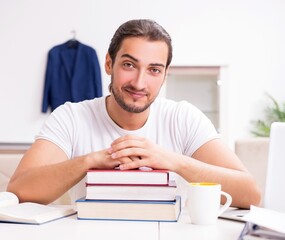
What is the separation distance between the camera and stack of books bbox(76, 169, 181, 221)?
1.19 meters

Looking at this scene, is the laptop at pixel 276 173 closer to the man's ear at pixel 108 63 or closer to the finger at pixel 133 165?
the finger at pixel 133 165

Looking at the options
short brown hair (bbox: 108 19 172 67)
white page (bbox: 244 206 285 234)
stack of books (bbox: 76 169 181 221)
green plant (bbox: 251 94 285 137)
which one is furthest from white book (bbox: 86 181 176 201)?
green plant (bbox: 251 94 285 137)

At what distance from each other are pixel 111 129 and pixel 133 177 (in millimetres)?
595

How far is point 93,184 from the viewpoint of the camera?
1206 mm

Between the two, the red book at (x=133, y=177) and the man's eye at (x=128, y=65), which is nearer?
the red book at (x=133, y=177)

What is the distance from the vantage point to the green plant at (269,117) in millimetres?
4441

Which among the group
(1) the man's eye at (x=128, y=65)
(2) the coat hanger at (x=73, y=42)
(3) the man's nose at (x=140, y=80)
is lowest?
(3) the man's nose at (x=140, y=80)

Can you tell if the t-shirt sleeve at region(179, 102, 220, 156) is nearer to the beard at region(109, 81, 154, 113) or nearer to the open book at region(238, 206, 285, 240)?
the beard at region(109, 81, 154, 113)

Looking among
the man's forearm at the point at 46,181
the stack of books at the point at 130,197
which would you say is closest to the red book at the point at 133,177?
the stack of books at the point at 130,197

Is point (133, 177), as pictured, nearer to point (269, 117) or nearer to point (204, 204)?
point (204, 204)

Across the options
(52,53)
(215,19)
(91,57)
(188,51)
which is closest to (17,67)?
(52,53)

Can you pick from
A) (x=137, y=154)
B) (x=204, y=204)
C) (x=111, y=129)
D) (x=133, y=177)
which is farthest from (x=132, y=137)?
(x=111, y=129)

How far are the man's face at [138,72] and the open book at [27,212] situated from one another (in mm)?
473

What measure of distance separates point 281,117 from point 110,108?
9.64 feet
